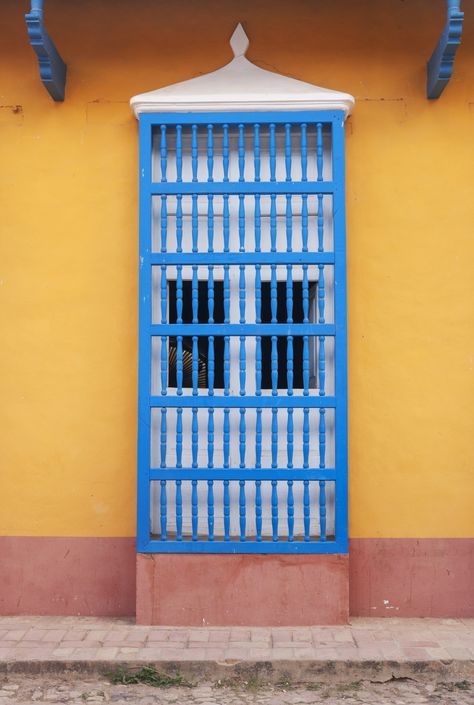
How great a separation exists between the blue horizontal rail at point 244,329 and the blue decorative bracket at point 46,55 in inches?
62.5

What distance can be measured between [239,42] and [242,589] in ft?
10.8

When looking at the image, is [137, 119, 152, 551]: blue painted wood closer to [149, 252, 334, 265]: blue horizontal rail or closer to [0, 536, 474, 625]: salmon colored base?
[149, 252, 334, 265]: blue horizontal rail

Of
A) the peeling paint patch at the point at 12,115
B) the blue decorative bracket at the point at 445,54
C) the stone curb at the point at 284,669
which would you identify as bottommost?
the stone curb at the point at 284,669

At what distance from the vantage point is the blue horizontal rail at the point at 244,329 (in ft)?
13.8

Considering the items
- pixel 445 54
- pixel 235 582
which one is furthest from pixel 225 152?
pixel 235 582

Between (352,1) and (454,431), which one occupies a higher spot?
(352,1)

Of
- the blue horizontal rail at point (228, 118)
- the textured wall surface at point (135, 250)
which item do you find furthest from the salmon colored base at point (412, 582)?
the blue horizontal rail at point (228, 118)

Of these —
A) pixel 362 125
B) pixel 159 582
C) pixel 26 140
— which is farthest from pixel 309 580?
pixel 26 140

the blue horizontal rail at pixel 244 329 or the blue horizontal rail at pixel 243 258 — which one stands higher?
the blue horizontal rail at pixel 243 258

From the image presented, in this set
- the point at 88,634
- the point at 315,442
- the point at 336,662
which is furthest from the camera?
the point at 315,442

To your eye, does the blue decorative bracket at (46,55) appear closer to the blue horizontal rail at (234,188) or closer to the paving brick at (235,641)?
the blue horizontal rail at (234,188)

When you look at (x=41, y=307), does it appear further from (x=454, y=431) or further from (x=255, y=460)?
(x=454, y=431)

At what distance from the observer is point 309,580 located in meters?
4.12

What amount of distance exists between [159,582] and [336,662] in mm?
1097
